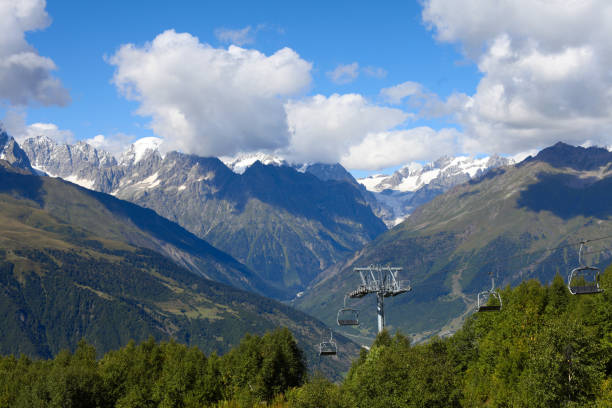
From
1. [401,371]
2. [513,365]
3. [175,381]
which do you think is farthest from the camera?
[175,381]

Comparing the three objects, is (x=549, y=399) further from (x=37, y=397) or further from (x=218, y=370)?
(x=37, y=397)

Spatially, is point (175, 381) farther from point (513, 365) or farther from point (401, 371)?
point (513, 365)

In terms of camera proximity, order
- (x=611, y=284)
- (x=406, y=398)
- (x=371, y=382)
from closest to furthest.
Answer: (x=406, y=398) → (x=371, y=382) → (x=611, y=284)

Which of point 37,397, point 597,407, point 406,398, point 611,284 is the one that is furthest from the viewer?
point 37,397

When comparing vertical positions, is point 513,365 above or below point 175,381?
above

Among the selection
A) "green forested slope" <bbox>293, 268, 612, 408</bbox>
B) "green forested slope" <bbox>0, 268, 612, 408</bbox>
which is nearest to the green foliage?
"green forested slope" <bbox>0, 268, 612, 408</bbox>

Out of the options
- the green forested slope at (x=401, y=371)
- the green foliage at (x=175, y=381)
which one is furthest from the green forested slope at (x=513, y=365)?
the green foliage at (x=175, y=381)

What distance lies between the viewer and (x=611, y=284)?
118 m

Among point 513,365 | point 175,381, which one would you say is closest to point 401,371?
point 513,365

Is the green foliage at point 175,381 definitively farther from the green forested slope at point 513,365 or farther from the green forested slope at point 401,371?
the green forested slope at point 513,365

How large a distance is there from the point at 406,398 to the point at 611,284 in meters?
48.4

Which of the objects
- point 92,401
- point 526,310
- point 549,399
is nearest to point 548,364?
point 549,399

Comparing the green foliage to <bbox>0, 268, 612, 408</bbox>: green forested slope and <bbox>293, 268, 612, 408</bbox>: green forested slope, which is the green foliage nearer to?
<bbox>0, 268, 612, 408</bbox>: green forested slope

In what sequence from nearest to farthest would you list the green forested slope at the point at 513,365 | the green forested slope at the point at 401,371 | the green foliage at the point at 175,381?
the green forested slope at the point at 513,365, the green forested slope at the point at 401,371, the green foliage at the point at 175,381
